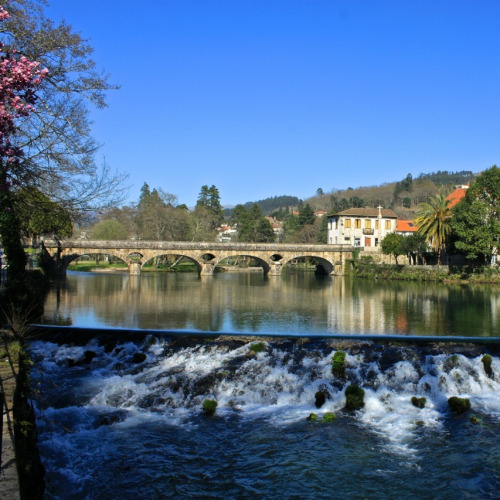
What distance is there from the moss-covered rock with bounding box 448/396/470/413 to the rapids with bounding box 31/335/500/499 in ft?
0.43

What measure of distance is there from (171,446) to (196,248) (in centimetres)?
4877

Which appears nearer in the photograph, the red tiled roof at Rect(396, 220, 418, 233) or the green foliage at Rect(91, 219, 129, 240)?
the green foliage at Rect(91, 219, 129, 240)

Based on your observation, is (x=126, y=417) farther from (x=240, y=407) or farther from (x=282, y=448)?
(x=282, y=448)

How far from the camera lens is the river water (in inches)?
345

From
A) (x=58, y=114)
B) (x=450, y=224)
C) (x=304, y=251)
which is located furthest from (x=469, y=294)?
(x=58, y=114)

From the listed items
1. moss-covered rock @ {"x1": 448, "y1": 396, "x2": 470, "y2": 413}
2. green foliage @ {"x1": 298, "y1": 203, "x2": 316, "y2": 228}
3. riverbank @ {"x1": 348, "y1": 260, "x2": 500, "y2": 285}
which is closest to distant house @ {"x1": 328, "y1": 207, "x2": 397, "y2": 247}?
riverbank @ {"x1": 348, "y1": 260, "x2": 500, "y2": 285}

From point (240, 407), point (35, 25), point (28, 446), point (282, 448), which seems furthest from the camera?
point (35, 25)

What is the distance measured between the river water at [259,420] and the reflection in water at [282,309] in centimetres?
230

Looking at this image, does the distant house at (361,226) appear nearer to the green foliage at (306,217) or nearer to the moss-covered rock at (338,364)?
the green foliage at (306,217)

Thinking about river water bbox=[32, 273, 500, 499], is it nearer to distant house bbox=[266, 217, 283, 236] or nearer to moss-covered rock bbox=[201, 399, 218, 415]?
moss-covered rock bbox=[201, 399, 218, 415]

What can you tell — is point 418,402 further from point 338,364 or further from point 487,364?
point 487,364

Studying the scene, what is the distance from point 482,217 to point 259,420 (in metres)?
40.9

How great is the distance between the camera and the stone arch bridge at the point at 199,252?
53875mm

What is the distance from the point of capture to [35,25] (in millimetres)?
13609
